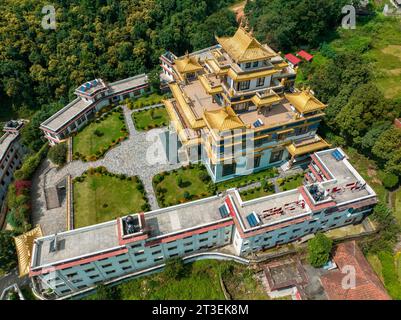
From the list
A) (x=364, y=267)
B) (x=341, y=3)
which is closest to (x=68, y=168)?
(x=364, y=267)

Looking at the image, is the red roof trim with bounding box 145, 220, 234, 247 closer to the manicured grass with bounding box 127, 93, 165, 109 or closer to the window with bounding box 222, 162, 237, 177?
Answer: the window with bounding box 222, 162, 237, 177

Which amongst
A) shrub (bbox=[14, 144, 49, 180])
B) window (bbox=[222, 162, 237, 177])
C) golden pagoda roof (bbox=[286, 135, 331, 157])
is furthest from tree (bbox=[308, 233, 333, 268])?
shrub (bbox=[14, 144, 49, 180])

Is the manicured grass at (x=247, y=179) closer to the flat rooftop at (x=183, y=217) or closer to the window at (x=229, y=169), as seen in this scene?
the window at (x=229, y=169)

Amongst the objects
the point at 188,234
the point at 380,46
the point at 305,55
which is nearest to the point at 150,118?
the point at 188,234

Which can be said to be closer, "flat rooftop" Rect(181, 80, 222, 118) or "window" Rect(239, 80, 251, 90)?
"window" Rect(239, 80, 251, 90)

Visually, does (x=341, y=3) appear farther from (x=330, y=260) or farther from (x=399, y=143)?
(x=330, y=260)

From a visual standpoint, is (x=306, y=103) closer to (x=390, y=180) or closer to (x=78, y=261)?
(x=390, y=180)
